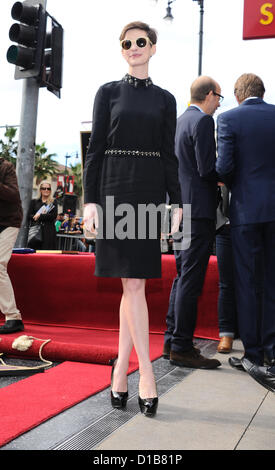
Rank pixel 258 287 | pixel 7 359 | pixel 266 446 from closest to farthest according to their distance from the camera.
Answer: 1. pixel 266 446
2. pixel 258 287
3. pixel 7 359

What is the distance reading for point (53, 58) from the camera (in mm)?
5770

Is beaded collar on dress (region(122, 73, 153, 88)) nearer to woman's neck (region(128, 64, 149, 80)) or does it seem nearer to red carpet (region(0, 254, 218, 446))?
woman's neck (region(128, 64, 149, 80))

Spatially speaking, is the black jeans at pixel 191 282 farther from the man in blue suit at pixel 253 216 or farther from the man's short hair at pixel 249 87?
the man's short hair at pixel 249 87

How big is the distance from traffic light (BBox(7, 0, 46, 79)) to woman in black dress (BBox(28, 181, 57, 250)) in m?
1.62

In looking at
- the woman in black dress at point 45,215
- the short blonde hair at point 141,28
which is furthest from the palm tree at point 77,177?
the short blonde hair at point 141,28

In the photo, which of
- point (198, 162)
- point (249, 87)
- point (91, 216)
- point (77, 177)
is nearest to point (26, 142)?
point (198, 162)

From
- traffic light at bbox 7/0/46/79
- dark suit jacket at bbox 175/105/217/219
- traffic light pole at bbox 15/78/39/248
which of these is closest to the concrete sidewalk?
dark suit jacket at bbox 175/105/217/219

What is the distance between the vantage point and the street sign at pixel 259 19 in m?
6.42

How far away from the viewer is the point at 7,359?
407 cm

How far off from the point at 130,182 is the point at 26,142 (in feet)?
11.2

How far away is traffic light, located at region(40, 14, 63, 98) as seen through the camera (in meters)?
5.75

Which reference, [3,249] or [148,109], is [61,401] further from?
[3,249]
